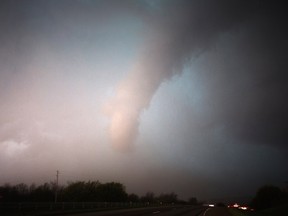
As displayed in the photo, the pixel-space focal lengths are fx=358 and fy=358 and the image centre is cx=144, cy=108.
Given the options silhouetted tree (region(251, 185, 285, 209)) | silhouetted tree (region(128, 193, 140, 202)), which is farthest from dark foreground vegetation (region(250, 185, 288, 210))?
silhouetted tree (region(128, 193, 140, 202))

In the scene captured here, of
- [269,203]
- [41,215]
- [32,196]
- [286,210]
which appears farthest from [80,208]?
[269,203]

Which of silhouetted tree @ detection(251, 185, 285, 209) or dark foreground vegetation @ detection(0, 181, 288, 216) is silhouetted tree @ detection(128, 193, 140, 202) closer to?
dark foreground vegetation @ detection(0, 181, 288, 216)

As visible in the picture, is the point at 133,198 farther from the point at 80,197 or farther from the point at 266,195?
the point at 266,195

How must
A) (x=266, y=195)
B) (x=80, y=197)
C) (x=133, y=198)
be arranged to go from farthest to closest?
(x=133, y=198) → (x=80, y=197) → (x=266, y=195)

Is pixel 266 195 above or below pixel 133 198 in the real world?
below

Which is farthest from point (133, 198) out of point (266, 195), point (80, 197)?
point (266, 195)

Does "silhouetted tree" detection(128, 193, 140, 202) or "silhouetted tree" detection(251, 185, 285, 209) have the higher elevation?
"silhouetted tree" detection(128, 193, 140, 202)

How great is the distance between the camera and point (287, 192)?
6788cm

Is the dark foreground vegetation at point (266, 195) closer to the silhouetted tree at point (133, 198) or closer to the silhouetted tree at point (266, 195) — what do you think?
the silhouetted tree at point (266, 195)

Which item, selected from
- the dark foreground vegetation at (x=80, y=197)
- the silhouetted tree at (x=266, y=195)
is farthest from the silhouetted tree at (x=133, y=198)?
the silhouetted tree at (x=266, y=195)

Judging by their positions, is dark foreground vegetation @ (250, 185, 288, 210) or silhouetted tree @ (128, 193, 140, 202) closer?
dark foreground vegetation @ (250, 185, 288, 210)

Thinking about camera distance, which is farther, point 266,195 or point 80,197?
point 80,197

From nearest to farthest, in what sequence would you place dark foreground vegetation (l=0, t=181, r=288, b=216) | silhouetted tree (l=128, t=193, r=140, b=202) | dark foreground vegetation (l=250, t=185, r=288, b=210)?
dark foreground vegetation (l=0, t=181, r=288, b=216), dark foreground vegetation (l=250, t=185, r=288, b=210), silhouetted tree (l=128, t=193, r=140, b=202)

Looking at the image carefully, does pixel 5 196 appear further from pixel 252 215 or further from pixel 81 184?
pixel 81 184
